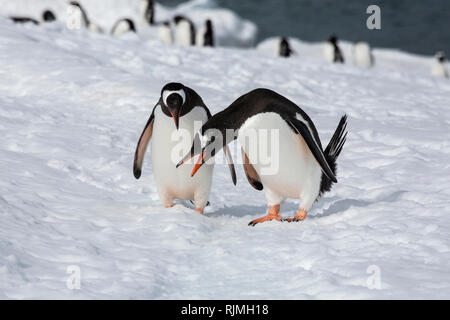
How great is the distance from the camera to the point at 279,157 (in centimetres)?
471

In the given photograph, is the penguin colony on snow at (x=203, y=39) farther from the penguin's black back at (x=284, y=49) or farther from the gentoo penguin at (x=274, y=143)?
the gentoo penguin at (x=274, y=143)

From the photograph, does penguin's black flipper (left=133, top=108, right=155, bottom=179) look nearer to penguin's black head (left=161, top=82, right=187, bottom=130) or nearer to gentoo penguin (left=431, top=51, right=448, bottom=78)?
penguin's black head (left=161, top=82, right=187, bottom=130)

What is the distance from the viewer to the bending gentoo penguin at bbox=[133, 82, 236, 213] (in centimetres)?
478

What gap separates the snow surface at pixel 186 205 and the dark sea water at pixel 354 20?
89.0 ft

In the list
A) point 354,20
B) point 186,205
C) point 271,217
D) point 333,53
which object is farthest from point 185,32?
point 354,20

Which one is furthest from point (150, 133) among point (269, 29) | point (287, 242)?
point (269, 29)

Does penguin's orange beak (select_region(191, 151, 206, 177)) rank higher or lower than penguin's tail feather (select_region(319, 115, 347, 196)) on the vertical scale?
higher

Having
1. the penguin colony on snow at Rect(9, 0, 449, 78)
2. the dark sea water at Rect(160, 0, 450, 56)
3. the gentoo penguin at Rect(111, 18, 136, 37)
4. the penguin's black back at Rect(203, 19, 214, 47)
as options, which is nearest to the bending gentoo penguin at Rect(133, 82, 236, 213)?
the gentoo penguin at Rect(111, 18, 136, 37)

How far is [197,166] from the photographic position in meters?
4.61

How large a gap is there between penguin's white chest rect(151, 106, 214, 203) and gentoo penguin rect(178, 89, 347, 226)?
0.77 ft

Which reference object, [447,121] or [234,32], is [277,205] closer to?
[447,121]

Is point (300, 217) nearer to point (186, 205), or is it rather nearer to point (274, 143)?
point (274, 143)

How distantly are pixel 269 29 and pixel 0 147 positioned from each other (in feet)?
117

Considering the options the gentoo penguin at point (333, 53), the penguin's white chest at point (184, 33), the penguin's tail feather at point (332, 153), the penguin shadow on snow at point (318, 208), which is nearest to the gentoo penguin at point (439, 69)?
the gentoo penguin at point (333, 53)
